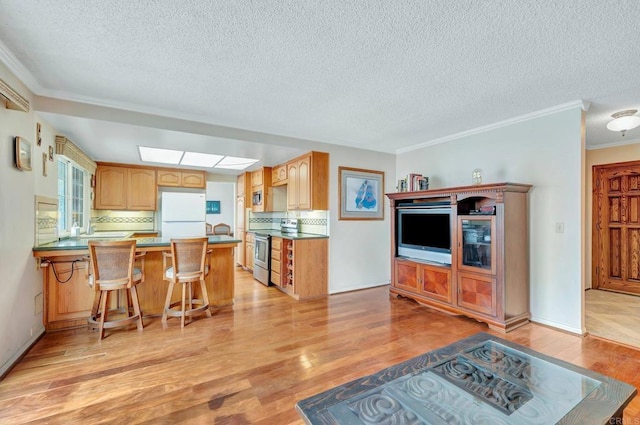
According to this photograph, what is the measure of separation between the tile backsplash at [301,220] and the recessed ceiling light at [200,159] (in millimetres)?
1528

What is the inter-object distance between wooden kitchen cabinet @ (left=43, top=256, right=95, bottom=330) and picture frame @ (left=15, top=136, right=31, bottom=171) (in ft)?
3.37

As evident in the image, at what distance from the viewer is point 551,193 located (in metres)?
3.18

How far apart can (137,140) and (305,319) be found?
3137 millimetres

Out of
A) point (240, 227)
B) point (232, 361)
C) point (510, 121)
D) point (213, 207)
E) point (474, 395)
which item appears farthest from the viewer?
point (213, 207)

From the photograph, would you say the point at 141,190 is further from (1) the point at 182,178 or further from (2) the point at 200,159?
(2) the point at 200,159

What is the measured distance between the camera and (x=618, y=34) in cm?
185

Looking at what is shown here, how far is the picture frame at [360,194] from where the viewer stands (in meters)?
4.60

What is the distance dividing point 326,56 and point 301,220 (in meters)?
3.56

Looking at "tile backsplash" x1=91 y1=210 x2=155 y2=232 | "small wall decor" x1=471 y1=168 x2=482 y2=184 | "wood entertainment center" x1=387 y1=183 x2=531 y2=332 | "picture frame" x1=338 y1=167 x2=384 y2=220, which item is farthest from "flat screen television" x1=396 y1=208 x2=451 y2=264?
"tile backsplash" x1=91 y1=210 x2=155 y2=232

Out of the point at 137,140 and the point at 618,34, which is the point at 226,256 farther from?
the point at 618,34

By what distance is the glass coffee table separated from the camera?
111 centimetres

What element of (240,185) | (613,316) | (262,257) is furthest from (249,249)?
(613,316)

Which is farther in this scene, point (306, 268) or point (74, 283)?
point (306, 268)

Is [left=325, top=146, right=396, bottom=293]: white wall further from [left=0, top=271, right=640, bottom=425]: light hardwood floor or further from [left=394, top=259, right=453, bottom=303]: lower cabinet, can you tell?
[left=0, top=271, right=640, bottom=425]: light hardwood floor
